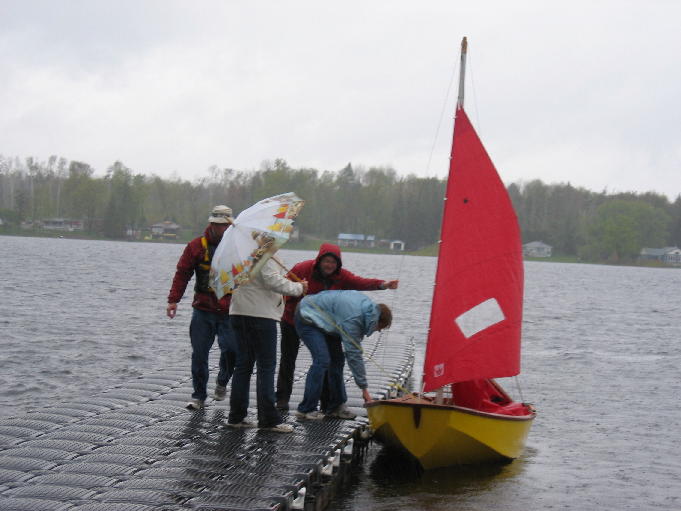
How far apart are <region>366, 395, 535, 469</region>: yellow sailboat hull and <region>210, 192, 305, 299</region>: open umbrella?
8.72ft

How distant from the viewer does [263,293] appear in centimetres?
922

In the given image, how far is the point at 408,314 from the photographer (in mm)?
42594

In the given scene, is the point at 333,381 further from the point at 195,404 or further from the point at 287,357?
the point at 195,404

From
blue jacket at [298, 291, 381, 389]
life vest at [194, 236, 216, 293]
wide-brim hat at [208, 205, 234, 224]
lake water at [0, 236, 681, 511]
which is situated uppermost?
wide-brim hat at [208, 205, 234, 224]

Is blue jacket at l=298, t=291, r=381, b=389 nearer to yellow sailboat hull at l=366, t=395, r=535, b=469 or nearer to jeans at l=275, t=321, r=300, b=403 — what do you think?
jeans at l=275, t=321, r=300, b=403

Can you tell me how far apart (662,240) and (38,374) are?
17107 centimetres

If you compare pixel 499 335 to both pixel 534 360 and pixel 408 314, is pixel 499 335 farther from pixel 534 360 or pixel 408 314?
pixel 408 314

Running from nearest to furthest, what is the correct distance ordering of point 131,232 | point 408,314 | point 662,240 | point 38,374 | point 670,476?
point 670,476 → point 38,374 → point 408,314 → point 131,232 → point 662,240

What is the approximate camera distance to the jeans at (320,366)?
10.4 metres

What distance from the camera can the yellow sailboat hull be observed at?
10.3 metres

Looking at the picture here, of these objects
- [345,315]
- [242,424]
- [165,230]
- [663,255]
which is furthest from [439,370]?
[663,255]

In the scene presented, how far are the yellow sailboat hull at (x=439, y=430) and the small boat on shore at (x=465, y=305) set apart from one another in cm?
1

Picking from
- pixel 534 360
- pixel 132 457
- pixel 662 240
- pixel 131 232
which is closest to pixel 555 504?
pixel 132 457

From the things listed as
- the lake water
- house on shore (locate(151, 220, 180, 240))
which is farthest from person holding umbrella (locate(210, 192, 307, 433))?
house on shore (locate(151, 220, 180, 240))
